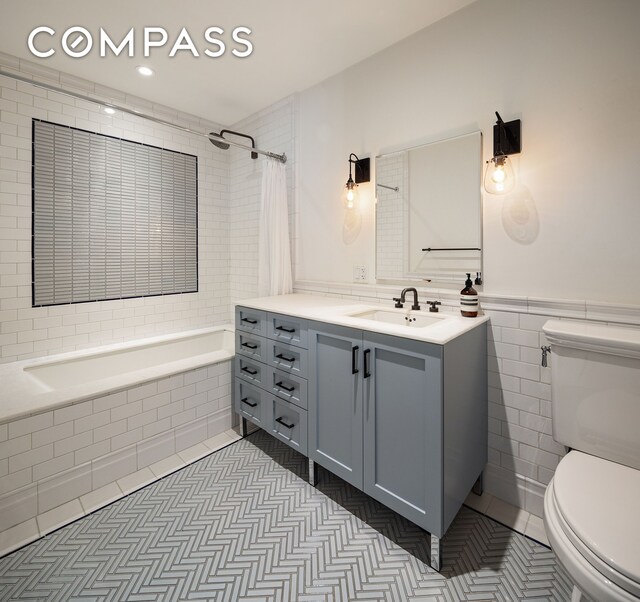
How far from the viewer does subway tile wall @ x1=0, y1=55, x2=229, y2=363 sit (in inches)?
90.0

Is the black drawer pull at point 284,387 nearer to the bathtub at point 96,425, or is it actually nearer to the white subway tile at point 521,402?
the bathtub at point 96,425

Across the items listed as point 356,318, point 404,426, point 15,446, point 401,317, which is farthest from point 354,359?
point 15,446

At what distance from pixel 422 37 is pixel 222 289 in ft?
8.71

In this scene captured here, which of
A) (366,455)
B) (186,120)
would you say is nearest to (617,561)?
(366,455)

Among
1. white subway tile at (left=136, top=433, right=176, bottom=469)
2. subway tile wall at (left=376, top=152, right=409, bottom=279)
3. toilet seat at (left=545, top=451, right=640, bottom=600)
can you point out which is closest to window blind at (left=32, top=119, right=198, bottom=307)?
white subway tile at (left=136, top=433, right=176, bottom=469)

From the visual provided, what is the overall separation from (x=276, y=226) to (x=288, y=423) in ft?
5.07

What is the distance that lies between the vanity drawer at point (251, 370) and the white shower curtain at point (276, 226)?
65 cm

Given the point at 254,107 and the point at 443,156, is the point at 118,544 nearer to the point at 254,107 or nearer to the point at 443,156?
the point at 443,156

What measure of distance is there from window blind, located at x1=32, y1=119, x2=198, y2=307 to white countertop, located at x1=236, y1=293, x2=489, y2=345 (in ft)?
4.11

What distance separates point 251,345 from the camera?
7.37 ft

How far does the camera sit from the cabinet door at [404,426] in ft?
4.45

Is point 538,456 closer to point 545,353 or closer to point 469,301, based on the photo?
point 545,353

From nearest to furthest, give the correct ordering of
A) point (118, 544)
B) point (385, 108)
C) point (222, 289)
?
1. point (118, 544)
2. point (385, 108)
3. point (222, 289)

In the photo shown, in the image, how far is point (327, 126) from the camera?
2533mm
